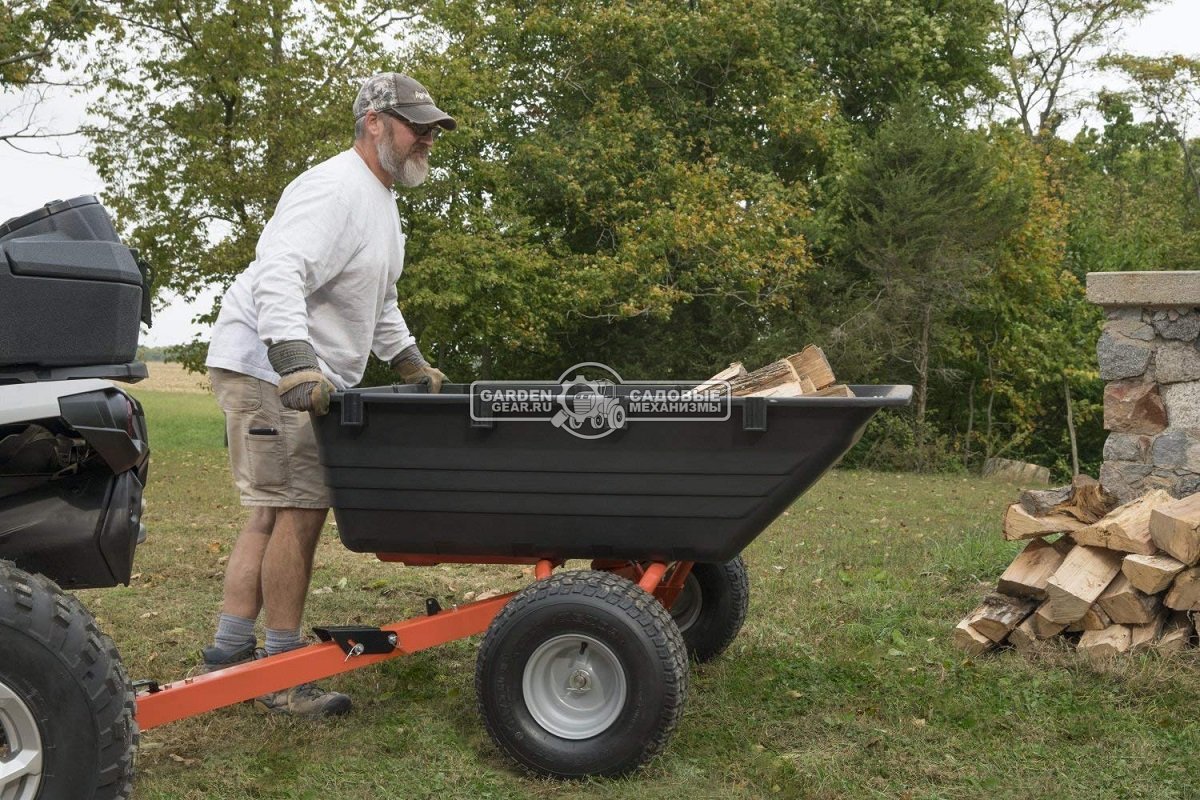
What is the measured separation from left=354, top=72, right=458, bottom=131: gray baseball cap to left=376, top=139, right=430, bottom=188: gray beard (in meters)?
0.11

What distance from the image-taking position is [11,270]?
2676mm

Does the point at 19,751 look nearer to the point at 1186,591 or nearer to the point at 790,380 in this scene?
the point at 790,380

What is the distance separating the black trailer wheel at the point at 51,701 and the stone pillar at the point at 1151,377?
4.46 metres

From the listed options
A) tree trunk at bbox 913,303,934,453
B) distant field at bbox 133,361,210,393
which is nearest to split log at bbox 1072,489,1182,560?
tree trunk at bbox 913,303,934,453

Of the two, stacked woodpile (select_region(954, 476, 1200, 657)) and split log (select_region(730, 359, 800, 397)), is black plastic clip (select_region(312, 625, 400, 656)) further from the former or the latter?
stacked woodpile (select_region(954, 476, 1200, 657))

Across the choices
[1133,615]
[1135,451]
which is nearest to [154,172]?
[1135,451]

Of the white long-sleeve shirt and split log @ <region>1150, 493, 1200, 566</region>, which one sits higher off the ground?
the white long-sleeve shirt

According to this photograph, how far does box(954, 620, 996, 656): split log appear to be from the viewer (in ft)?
13.9

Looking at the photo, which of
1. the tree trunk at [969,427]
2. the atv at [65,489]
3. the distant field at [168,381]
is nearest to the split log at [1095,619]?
Answer: the atv at [65,489]

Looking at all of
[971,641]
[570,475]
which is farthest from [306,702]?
[971,641]

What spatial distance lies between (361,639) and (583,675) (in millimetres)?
611

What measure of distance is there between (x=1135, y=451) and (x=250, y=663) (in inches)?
160

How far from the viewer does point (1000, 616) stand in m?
4.26

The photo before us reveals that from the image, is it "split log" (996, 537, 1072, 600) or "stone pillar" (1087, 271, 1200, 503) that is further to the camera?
"stone pillar" (1087, 271, 1200, 503)
